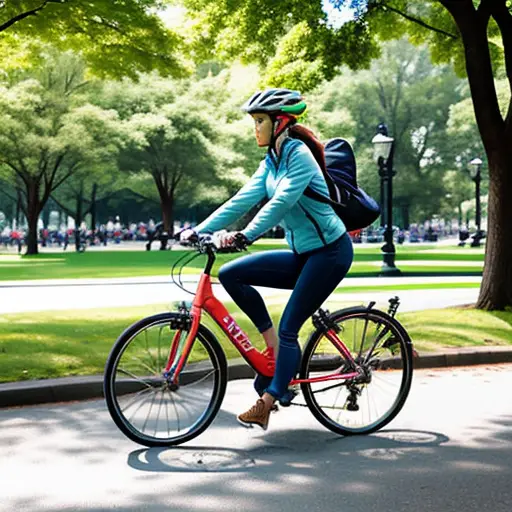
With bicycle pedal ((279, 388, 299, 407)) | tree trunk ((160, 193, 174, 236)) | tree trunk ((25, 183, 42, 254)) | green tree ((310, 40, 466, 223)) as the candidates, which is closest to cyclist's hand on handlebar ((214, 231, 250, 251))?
bicycle pedal ((279, 388, 299, 407))

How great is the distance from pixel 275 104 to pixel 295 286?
1024 millimetres

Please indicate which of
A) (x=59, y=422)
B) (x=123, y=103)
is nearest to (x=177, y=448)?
(x=59, y=422)

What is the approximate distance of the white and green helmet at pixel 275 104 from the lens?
18.0 ft

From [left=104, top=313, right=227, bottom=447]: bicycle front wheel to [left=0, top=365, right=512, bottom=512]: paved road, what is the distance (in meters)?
0.12

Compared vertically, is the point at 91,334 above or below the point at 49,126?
below

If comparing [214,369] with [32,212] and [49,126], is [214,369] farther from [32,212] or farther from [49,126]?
[32,212]

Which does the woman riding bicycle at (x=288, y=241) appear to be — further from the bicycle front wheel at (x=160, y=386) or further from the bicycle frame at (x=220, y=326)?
the bicycle front wheel at (x=160, y=386)

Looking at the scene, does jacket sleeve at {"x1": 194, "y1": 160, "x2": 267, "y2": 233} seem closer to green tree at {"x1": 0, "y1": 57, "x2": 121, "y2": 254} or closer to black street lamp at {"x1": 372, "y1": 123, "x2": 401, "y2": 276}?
black street lamp at {"x1": 372, "y1": 123, "x2": 401, "y2": 276}

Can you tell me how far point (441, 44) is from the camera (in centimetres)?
1988

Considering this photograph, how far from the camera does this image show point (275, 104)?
18.0ft

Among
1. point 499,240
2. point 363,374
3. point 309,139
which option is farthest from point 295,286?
point 499,240

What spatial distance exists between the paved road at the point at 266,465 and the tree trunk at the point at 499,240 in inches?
240

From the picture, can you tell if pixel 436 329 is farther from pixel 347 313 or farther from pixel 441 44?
pixel 441 44

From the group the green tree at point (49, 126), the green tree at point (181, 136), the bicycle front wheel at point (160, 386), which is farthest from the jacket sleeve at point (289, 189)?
the green tree at point (181, 136)
